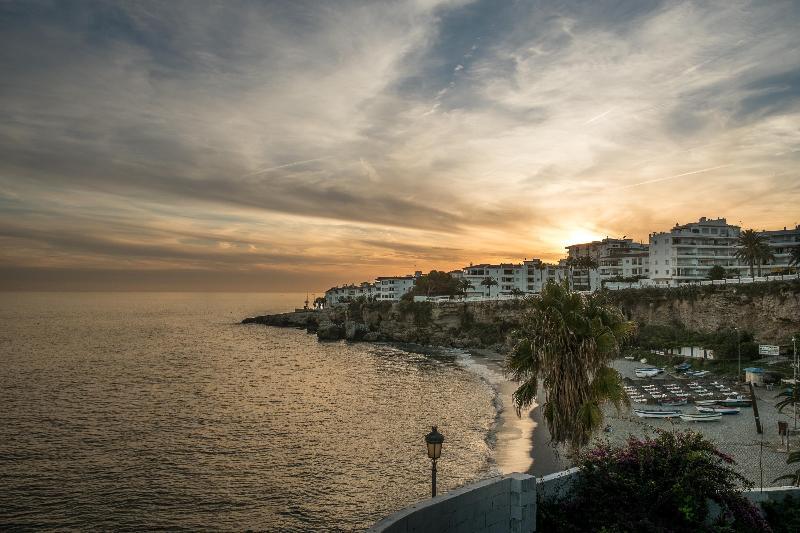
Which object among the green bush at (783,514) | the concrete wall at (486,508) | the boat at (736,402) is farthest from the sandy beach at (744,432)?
the concrete wall at (486,508)

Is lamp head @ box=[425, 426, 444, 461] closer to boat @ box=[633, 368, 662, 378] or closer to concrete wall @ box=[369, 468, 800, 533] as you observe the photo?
concrete wall @ box=[369, 468, 800, 533]

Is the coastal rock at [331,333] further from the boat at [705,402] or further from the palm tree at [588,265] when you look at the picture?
the boat at [705,402]

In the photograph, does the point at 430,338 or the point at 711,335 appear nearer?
the point at 711,335

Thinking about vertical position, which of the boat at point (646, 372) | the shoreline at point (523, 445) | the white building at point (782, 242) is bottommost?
the shoreline at point (523, 445)

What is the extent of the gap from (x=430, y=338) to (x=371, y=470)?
269 feet

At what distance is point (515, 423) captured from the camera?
42.1 metres

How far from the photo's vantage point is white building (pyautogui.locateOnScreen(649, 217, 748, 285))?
11294cm

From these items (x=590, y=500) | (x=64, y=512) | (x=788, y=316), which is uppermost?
(x=788, y=316)

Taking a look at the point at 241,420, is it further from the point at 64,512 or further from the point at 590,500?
A: the point at 590,500

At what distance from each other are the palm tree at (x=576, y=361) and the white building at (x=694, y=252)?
347 ft

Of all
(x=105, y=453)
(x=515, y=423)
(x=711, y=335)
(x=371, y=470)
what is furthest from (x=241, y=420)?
(x=711, y=335)

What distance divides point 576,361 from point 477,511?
8.02 meters

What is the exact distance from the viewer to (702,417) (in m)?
36.8

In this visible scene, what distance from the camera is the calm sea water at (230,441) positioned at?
1042 inches
